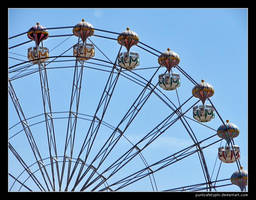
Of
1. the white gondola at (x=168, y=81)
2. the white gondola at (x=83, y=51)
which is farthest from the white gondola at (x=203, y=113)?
the white gondola at (x=83, y=51)

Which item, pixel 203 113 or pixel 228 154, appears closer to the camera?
pixel 228 154

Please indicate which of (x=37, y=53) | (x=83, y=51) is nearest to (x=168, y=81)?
(x=83, y=51)

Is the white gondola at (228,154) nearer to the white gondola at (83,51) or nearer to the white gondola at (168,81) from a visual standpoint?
the white gondola at (168,81)

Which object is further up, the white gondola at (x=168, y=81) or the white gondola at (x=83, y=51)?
the white gondola at (x=83, y=51)

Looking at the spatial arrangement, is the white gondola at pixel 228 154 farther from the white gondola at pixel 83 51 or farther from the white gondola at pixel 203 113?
the white gondola at pixel 83 51

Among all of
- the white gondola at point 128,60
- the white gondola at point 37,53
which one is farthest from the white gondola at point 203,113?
the white gondola at point 37,53

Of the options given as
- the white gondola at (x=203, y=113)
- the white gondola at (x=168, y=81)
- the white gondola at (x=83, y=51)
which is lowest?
the white gondola at (x=203, y=113)

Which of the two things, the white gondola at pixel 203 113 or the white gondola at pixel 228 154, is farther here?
the white gondola at pixel 203 113

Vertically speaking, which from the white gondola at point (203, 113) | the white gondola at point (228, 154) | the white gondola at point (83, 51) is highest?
the white gondola at point (83, 51)

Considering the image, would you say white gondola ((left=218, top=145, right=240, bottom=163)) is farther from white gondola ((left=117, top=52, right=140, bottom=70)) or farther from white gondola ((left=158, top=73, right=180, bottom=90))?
white gondola ((left=117, top=52, right=140, bottom=70))

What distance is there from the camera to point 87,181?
1595 centimetres

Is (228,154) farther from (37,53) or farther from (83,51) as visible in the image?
(37,53)

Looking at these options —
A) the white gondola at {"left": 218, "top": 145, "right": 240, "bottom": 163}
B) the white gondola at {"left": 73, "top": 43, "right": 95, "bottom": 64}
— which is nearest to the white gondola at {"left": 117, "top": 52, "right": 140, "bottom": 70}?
the white gondola at {"left": 73, "top": 43, "right": 95, "bottom": 64}

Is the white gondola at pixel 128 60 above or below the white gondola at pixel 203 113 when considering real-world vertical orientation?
above
